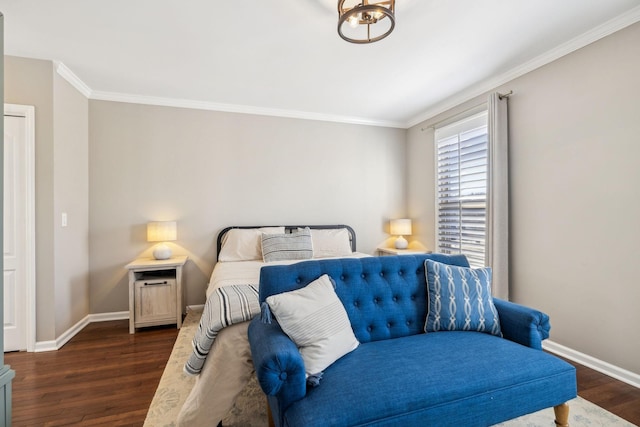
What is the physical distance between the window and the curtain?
0.14 meters

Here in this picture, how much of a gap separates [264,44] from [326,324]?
236 centimetres

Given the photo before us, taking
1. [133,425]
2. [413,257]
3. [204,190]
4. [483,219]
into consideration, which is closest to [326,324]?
[413,257]

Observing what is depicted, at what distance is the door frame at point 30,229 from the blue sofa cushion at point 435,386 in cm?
289

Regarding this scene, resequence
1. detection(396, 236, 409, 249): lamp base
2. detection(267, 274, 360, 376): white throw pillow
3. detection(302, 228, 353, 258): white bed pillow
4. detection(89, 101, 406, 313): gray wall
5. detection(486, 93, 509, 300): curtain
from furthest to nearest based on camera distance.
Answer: detection(396, 236, 409, 249): lamp base
detection(302, 228, 353, 258): white bed pillow
detection(89, 101, 406, 313): gray wall
detection(486, 93, 509, 300): curtain
detection(267, 274, 360, 376): white throw pillow

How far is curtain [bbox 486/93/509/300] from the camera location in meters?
2.99

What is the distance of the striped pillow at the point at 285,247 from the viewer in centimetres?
346

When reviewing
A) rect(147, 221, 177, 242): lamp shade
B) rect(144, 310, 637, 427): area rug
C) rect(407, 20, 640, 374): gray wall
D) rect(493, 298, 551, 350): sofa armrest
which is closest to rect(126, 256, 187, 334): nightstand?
rect(147, 221, 177, 242): lamp shade

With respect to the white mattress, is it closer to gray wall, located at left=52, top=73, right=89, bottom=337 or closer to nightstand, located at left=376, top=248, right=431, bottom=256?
gray wall, located at left=52, top=73, right=89, bottom=337

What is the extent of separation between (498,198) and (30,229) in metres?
4.51

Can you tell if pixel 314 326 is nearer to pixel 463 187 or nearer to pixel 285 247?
pixel 285 247

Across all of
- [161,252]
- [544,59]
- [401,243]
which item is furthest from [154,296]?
[544,59]

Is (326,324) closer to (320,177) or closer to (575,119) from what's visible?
(575,119)

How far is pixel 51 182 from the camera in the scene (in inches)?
109

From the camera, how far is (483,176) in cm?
334
